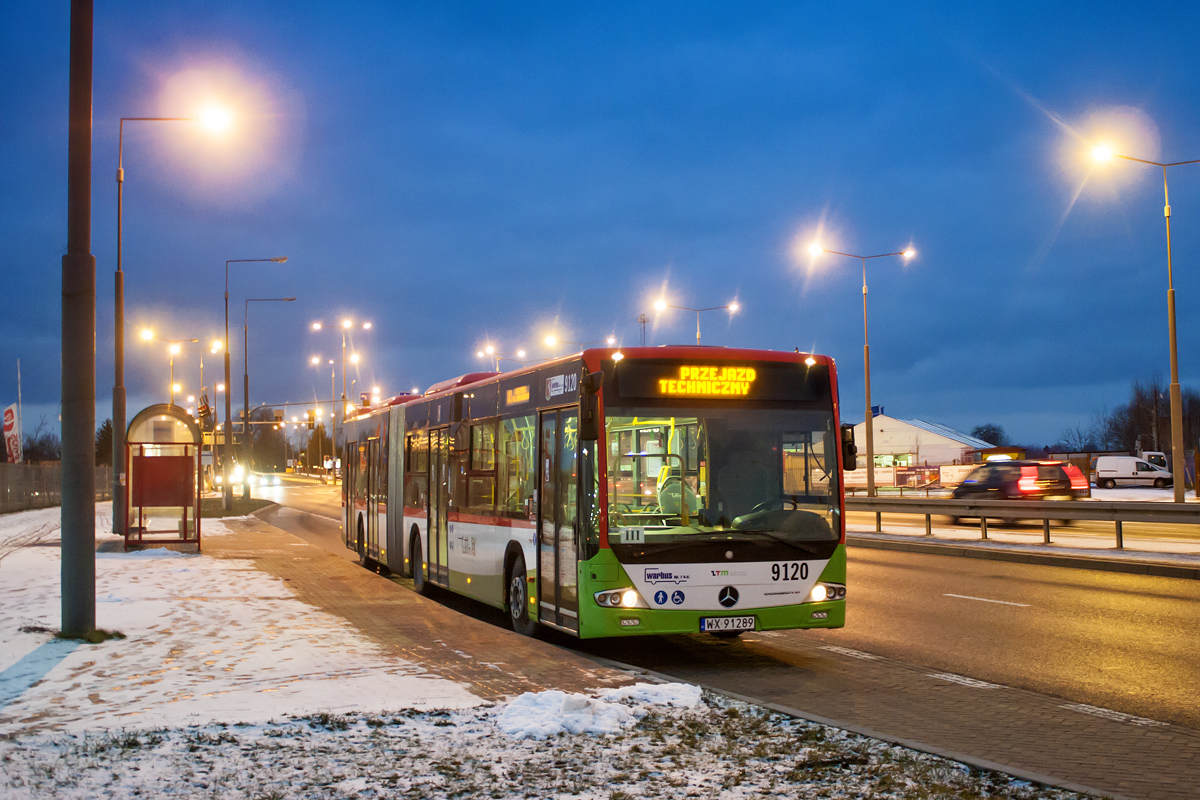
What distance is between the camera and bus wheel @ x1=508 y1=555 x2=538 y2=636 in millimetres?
11578

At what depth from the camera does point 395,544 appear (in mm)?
18016

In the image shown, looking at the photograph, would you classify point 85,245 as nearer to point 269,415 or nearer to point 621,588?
point 621,588

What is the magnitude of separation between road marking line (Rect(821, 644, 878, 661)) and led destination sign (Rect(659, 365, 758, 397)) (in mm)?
2592

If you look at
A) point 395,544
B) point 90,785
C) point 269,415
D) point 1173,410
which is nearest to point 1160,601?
point 395,544

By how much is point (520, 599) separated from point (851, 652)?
3.44 m

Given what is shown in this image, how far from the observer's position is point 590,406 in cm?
1001

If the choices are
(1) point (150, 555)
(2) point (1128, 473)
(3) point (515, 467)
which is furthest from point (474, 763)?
(2) point (1128, 473)

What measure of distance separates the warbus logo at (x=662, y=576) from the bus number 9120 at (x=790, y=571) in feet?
2.78

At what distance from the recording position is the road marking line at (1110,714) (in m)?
7.43

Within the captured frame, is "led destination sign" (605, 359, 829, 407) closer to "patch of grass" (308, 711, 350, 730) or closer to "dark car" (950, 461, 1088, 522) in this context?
"patch of grass" (308, 711, 350, 730)

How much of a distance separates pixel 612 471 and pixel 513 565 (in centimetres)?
281

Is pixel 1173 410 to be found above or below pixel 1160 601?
above

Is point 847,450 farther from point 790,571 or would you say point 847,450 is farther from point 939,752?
point 939,752

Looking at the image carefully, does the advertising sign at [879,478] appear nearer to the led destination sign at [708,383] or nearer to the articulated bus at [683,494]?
the articulated bus at [683,494]
